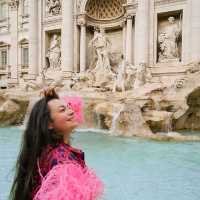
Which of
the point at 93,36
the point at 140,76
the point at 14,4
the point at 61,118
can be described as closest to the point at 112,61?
the point at 93,36

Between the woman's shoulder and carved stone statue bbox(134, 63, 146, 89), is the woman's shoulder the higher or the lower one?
the lower one

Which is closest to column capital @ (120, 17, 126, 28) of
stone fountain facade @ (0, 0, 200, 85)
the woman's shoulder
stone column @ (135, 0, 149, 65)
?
stone fountain facade @ (0, 0, 200, 85)

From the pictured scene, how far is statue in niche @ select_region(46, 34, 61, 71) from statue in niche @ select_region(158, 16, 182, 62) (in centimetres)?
614

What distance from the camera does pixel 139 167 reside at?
502 centimetres

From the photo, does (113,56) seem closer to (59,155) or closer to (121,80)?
(121,80)

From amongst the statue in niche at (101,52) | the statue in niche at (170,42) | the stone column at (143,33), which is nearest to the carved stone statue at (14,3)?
the statue in niche at (101,52)

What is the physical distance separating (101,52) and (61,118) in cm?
1538

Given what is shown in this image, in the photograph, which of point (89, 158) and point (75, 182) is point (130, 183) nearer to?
point (89, 158)

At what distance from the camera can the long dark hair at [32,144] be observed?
1254 mm

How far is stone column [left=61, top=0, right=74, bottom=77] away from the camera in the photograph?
58.1 feet

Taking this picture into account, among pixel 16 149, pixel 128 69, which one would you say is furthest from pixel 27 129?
pixel 128 69

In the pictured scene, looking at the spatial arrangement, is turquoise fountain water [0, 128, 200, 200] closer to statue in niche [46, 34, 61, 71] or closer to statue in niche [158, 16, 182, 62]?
statue in niche [158, 16, 182, 62]

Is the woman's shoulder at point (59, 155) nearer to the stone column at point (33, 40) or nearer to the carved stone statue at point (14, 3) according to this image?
the stone column at point (33, 40)

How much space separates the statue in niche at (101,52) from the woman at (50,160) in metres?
14.7
